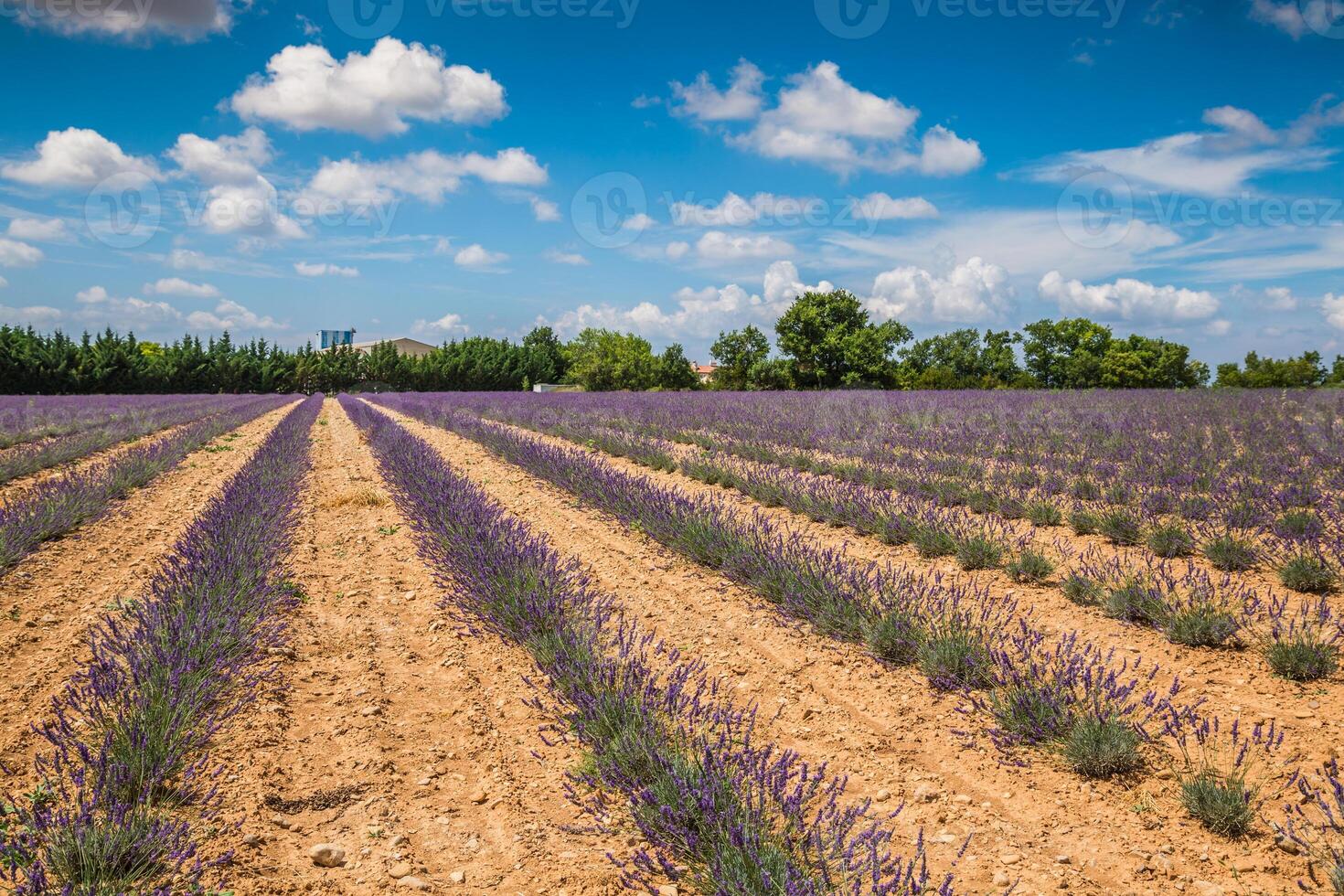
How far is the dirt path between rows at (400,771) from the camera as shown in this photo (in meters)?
2.10

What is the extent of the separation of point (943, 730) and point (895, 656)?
25.5 inches

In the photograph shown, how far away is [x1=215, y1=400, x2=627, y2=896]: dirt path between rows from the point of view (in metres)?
2.10

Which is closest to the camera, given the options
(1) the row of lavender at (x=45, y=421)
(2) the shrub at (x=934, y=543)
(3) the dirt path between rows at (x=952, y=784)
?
(3) the dirt path between rows at (x=952, y=784)

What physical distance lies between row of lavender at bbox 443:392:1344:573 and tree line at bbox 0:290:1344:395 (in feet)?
101

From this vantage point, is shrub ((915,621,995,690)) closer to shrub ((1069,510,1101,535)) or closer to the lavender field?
→ the lavender field

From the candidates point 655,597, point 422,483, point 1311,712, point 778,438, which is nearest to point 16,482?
point 422,483

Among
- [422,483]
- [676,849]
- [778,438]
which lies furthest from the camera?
[778,438]

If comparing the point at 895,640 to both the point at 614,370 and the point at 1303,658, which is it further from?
the point at 614,370

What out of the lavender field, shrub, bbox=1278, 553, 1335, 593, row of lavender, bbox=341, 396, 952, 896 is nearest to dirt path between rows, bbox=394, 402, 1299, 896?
the lavender field

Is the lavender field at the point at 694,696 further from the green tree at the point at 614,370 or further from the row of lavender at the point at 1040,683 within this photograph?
the green tree at the point at 614,370

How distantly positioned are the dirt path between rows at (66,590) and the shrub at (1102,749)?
3.96 m

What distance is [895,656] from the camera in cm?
348

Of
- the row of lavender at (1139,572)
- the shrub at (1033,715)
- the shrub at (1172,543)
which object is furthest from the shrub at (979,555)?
the shrub at (1033,715)

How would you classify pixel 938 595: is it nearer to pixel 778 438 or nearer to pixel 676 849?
pixel 676 849
